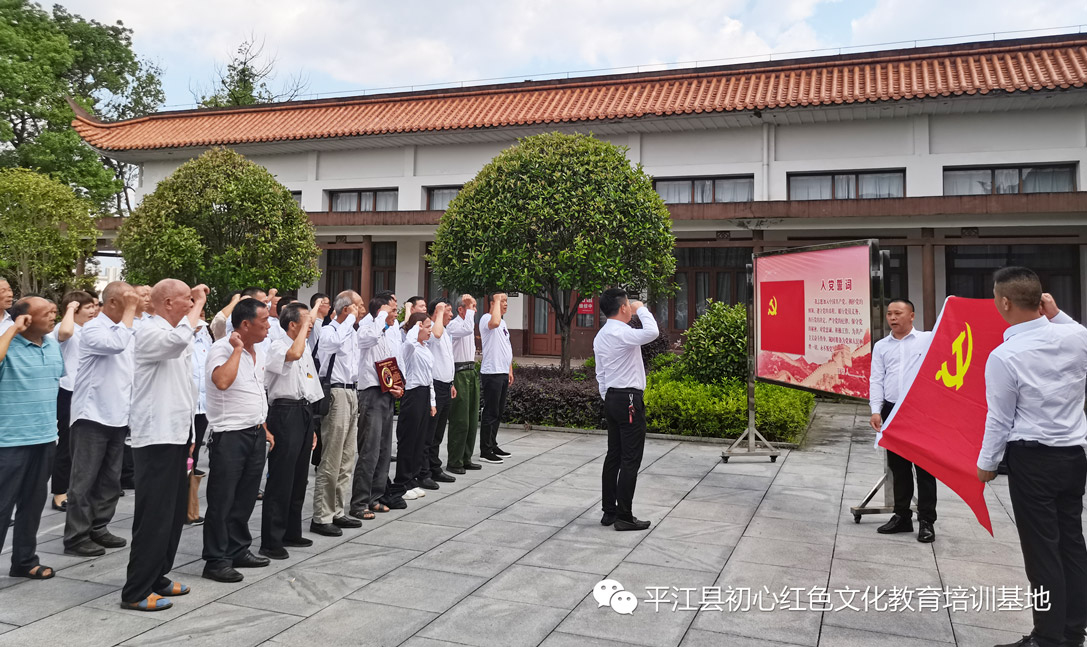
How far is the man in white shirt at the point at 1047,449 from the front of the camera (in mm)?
3457

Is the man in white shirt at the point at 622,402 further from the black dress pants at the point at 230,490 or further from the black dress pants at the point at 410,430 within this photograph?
the black dress pants at the point at 230,490

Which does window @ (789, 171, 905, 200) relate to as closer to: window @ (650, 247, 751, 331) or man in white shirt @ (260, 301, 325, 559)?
window @ (650, 247, 751, 331)

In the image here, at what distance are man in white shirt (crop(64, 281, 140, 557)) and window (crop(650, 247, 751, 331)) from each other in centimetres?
1429

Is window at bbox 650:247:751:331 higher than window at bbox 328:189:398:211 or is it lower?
lower

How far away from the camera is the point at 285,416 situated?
4863mm

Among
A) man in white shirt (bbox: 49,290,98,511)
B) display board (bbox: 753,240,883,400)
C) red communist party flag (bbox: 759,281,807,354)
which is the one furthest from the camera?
red communist party flag (bbox: 759,281,807,354)

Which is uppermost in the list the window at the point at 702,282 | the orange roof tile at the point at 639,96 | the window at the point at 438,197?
the orange roof tile at the point at 639,96

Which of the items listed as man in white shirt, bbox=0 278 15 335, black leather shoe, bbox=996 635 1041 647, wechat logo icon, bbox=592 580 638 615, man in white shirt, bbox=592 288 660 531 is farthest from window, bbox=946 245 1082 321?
man in white shirt, bbox=0 278 15 335

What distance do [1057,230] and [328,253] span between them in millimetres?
19245

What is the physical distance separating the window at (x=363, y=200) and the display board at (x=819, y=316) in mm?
15035

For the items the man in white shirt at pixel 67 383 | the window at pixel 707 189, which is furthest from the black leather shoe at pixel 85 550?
the window at pixel 707 189

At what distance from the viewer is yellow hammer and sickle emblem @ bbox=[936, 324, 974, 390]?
4680 mm

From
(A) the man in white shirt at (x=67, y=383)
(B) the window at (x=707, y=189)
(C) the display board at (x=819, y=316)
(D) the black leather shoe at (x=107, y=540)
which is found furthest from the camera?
(B) the window at (x=707, y=189)

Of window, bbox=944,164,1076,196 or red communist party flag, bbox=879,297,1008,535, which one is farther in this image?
window, bbox=944,164,1076,196
